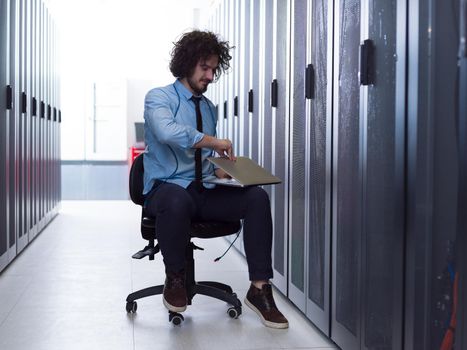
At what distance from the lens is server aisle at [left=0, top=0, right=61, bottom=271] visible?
13.3ft

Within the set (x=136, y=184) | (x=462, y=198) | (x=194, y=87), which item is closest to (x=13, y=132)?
(x=136, y=184)

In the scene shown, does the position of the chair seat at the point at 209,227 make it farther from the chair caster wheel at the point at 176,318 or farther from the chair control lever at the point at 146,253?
the chair caster wheel at the point at 176,318

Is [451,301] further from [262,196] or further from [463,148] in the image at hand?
[262,196]

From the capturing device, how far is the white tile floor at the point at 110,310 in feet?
8.52

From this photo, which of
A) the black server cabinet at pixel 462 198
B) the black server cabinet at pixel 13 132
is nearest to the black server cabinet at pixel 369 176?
the black server cabinet at pixel 462 198

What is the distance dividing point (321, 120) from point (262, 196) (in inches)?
16.6

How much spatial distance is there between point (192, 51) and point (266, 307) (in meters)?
1.19

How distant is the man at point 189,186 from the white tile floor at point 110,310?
152mm

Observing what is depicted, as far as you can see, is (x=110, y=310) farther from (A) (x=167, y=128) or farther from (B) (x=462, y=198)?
(B) (x=462, y=198)

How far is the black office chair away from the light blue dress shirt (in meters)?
0.06

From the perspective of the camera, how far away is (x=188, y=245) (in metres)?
3.01

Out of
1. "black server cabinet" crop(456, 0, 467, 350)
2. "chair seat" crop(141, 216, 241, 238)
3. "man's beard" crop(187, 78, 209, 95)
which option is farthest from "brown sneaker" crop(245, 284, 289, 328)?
"black server cabinet" crop(456, 0, 467, 350)

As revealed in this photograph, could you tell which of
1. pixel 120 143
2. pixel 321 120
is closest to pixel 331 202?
pixel 321 120

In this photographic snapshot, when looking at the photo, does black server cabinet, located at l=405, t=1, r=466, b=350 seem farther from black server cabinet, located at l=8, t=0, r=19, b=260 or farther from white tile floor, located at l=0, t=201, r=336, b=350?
black server cabinet, located at l=8, t=0, r=19, b=260
